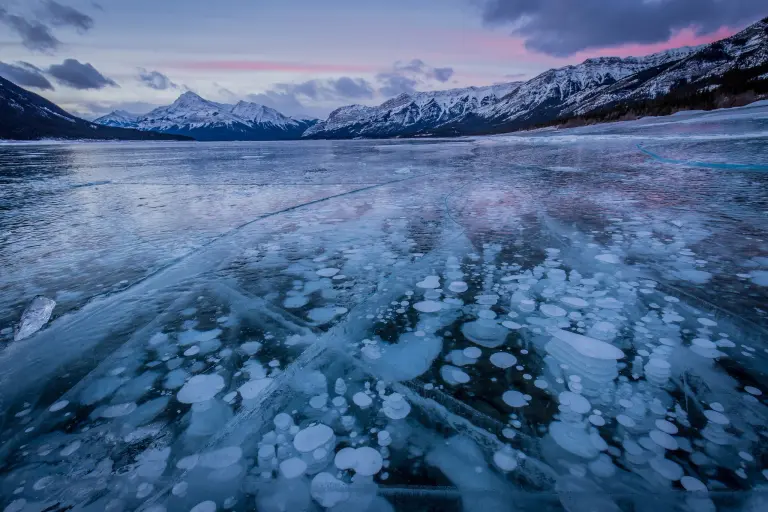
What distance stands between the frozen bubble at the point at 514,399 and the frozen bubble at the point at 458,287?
1.38 metres

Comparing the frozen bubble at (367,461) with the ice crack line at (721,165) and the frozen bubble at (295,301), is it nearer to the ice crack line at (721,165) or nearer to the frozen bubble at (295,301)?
the frozen bubble at (295,301)

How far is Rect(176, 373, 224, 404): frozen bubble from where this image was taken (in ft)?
7.08

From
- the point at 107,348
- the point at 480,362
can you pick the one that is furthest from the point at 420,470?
the point at 107,348

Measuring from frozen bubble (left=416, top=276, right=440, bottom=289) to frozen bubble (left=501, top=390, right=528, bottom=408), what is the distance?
5.04 feet

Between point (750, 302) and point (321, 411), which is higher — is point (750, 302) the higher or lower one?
the higher one

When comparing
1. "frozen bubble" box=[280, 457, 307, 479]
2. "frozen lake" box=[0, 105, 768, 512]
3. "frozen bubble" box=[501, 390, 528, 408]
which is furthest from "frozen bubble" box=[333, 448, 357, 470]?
"frozen bubble" box=[501, 390, 528, 408]

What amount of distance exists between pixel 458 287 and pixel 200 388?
7.55 ft

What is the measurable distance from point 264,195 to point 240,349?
716cm

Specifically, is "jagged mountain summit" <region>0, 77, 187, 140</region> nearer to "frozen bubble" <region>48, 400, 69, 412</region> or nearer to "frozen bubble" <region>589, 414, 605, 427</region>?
"frozen bubble" <region>48, 400, 69, 412</region>

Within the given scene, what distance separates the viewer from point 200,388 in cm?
224

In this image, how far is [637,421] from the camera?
184 centimetres

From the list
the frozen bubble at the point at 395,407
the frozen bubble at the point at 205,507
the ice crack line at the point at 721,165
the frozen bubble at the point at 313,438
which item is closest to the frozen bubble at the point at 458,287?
the frozen bubble at the point at 395,407

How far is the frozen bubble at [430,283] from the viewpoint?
3537 millimetres

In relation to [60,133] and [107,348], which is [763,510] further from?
[60,133]
